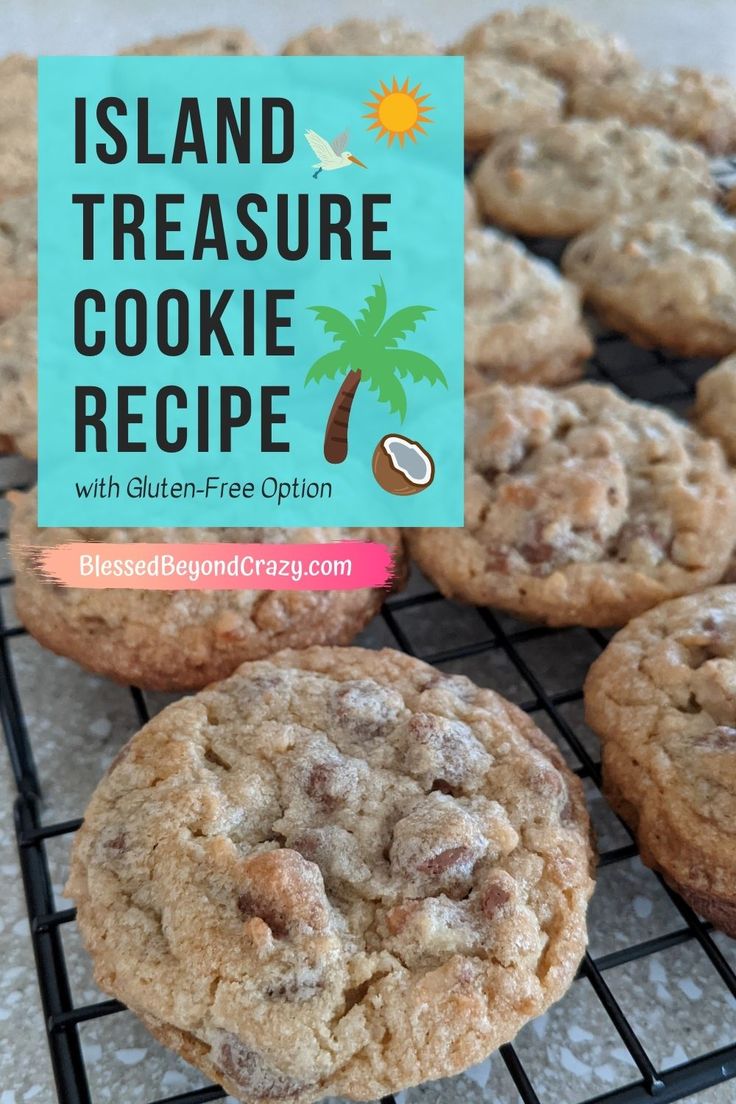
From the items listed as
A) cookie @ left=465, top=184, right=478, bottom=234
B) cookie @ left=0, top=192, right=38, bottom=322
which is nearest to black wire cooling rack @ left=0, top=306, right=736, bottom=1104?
cookie @ left=0, top=192, right=38, bottom=322

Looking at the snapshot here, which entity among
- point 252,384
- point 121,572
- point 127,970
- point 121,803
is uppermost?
point 252,384

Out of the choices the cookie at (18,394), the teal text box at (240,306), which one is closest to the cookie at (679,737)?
the teal text box at (240,306)

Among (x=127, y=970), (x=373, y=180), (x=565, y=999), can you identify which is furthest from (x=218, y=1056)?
(x=373, y=180)

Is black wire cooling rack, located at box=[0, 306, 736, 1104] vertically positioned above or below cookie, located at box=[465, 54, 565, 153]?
below

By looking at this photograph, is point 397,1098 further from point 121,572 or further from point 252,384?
point 252,384

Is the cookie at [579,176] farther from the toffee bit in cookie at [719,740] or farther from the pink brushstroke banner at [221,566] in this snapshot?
the toffee bit in cookie at [719,740]

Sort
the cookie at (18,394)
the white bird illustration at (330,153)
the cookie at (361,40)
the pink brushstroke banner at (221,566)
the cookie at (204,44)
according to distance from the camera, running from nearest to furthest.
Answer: the white bird illustration at (330,153) < the pink brushstroke banner at (221,566) < the cookie at (18,394) < the cookie at (204,44) < the cookie at (361,40)

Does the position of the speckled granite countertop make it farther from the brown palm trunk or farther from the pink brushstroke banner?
the brown palm trunk
